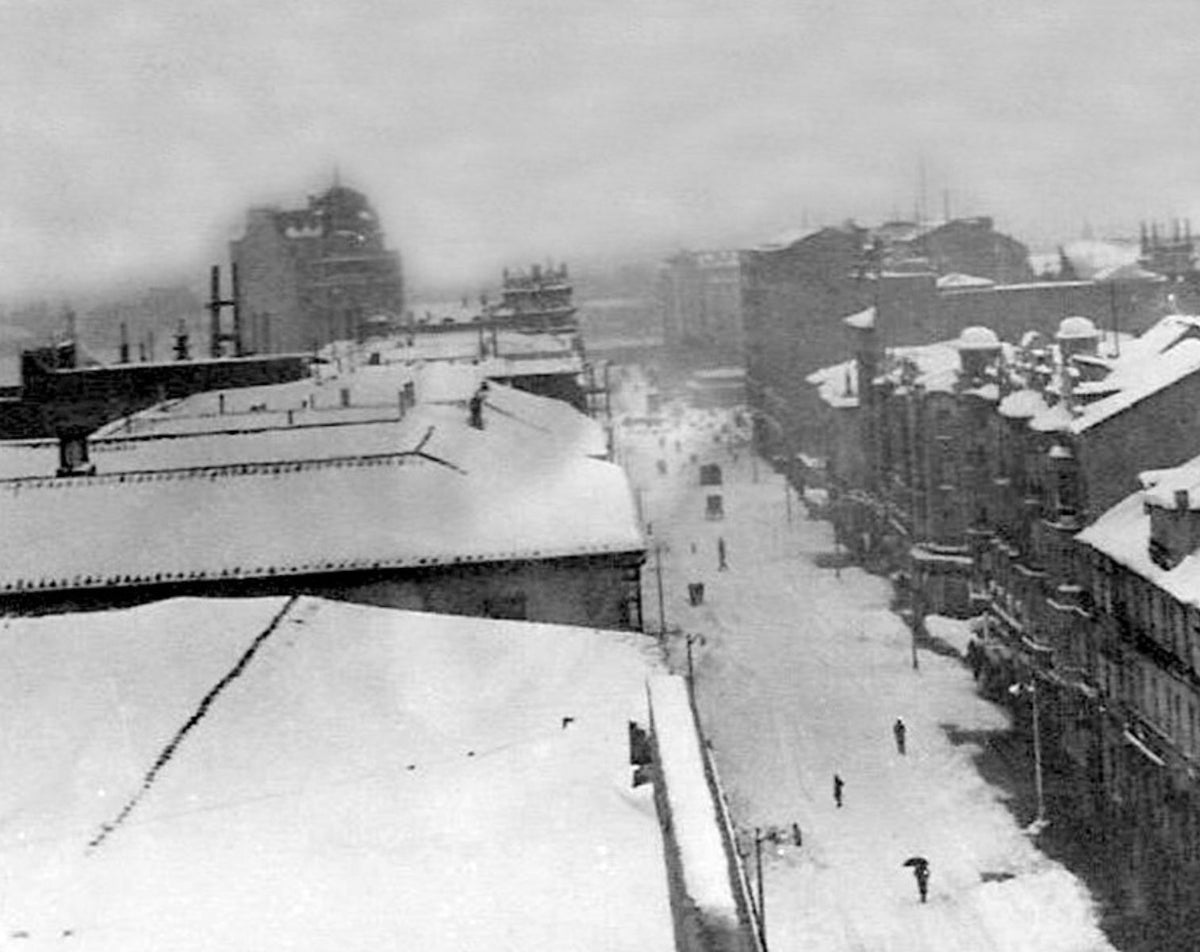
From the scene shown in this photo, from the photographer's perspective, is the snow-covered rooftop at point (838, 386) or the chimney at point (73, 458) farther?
the snow-covered rooftop at point (838, 386)

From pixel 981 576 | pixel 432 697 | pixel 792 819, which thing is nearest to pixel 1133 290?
pixel 981 576

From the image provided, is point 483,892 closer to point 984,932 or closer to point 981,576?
point 984,932

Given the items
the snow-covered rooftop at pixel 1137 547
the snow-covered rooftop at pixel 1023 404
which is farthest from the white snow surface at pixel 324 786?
the snow-covered rooftop at pixel 1023 404

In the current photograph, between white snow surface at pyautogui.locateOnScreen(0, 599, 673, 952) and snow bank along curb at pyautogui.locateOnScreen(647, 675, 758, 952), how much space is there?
0.84 metres

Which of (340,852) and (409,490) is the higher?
(409,490)

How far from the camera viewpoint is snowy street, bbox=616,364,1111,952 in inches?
1350

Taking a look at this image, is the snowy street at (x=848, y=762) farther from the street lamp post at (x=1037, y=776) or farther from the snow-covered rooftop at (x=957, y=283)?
the snow-covered rooftop at (x=957, y=283)

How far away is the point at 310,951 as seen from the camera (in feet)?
46.6

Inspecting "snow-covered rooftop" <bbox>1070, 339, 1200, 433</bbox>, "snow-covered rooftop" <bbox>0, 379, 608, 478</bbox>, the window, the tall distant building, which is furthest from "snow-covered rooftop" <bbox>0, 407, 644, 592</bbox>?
the tall distant building

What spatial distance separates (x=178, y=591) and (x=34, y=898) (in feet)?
59.5

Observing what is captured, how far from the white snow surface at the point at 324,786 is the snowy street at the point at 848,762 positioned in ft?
39.6

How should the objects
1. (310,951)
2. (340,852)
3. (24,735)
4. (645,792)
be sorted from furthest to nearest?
(24,735) → (645,792) → (340,852) → (310,951)

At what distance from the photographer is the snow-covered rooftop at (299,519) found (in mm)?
33969

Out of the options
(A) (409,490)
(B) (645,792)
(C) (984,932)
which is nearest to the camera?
(B) (645,792)
